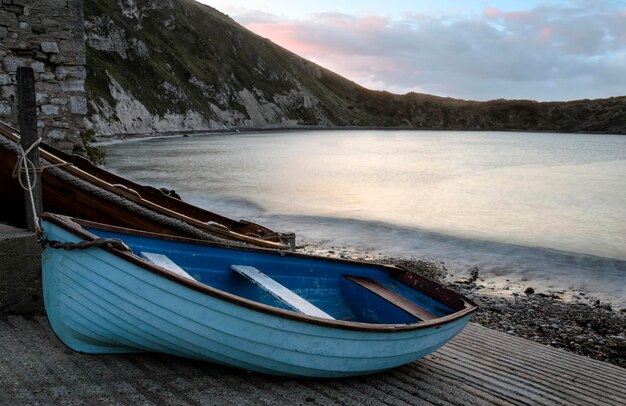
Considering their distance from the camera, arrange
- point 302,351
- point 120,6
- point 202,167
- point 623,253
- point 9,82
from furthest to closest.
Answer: point 120,6 < point 202,167 < point 623,253 < point 9,82 < point 302,351

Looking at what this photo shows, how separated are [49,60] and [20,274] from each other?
623 cm

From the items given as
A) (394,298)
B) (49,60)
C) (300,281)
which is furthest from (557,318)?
(49,60)

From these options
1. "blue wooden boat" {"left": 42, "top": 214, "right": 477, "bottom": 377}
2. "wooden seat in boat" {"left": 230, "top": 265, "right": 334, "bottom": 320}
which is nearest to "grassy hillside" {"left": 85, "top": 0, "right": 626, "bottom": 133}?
"wooden seat in boat" {"left": 230, "top": 265, "right": 334, "bottom": 320}

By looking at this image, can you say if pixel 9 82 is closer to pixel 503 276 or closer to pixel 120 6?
pixel 503 276

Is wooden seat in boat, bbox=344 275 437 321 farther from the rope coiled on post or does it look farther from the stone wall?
the stone wall

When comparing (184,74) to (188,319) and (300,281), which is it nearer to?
(300,281)

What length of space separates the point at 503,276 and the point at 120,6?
4770 inches

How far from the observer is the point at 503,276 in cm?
1420

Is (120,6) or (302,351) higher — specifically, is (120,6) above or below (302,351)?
above

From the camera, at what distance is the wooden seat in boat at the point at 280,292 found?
5.26 meters

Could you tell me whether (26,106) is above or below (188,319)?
above

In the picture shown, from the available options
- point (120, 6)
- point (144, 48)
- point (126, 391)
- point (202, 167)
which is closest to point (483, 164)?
point (202, 167)

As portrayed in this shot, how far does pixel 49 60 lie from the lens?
10.8 metres

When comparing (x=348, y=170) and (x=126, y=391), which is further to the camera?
(x=348, y=170)
